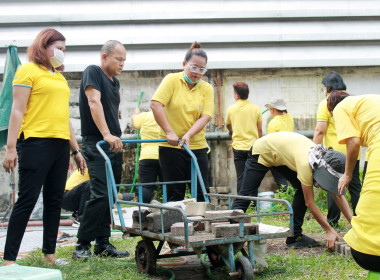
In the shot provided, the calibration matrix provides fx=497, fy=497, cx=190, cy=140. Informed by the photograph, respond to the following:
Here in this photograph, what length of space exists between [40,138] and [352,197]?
339 cm

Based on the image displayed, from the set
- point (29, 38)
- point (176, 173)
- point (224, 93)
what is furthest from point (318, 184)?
point (29, 38)

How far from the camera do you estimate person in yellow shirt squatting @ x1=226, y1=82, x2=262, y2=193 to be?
283 inches

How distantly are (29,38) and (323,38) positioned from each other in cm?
493

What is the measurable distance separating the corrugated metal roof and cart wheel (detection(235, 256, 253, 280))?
A: 16.9 feet

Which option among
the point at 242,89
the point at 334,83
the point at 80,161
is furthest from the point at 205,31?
the point at 80,161

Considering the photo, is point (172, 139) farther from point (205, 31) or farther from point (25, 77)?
point (205, 31)

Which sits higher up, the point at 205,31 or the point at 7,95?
the point at 205,31

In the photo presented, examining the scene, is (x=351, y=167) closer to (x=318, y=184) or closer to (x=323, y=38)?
(x=318, y=184)

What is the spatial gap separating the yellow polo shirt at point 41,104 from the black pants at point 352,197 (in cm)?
308

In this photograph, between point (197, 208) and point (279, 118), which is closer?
point (197, 208)

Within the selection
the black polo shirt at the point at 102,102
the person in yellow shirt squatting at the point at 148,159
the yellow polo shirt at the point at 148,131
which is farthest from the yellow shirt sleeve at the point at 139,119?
the black polo shirt at the point at 102,102

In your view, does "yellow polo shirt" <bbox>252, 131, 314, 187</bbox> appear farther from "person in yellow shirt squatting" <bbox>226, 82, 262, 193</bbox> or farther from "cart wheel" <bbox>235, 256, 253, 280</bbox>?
"person in yellow shirt squatting" <bbox>226, 82, 262, 193</bbox>

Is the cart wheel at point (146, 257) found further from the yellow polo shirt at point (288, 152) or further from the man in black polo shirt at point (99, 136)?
the yellow polo shirt at point (288, 152)

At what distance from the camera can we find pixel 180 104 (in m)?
A: 4.68
